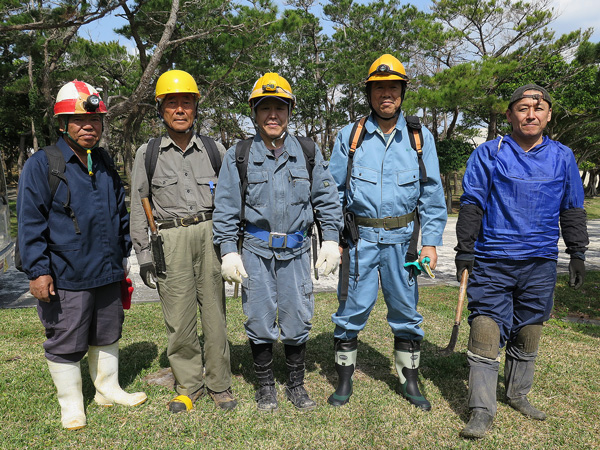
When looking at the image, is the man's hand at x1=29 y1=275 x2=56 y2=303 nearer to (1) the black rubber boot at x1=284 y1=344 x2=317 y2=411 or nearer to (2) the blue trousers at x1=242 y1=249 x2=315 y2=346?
(2) the blue trousers at x1=242 y1=249 x2=315 y2=346

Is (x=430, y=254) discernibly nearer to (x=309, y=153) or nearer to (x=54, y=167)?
(x=309, y=153)

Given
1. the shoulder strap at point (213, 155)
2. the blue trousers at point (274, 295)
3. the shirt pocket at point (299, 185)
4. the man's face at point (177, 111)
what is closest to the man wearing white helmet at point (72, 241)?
the man's face at point (177, 111)

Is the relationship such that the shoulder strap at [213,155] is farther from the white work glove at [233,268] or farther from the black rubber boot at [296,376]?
the black rubber boot at [296,376]

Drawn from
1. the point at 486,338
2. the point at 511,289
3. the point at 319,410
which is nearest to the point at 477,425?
the point at 486,338

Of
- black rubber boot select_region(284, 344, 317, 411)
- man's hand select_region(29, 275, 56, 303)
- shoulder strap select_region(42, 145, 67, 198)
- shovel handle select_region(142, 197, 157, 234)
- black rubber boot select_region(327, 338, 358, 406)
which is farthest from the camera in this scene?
black rubber boot select_region(327, 338, 358, 406)

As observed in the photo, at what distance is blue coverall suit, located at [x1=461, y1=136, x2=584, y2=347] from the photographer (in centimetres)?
308

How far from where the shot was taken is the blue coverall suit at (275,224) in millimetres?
3090

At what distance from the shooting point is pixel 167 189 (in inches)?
125

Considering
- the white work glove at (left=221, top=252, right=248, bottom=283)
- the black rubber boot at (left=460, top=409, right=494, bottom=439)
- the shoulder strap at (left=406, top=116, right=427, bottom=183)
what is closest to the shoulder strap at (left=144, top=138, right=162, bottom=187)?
the white work glove at (left=221, top=252, right=248, bottom=283)

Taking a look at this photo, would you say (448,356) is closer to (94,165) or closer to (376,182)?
(376,182)

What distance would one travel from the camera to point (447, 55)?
24.7 metres

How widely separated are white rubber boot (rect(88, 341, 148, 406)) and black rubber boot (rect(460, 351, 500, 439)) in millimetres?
2380

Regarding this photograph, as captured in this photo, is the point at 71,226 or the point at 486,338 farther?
the point at 486,338

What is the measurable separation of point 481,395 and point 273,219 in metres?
1.86
